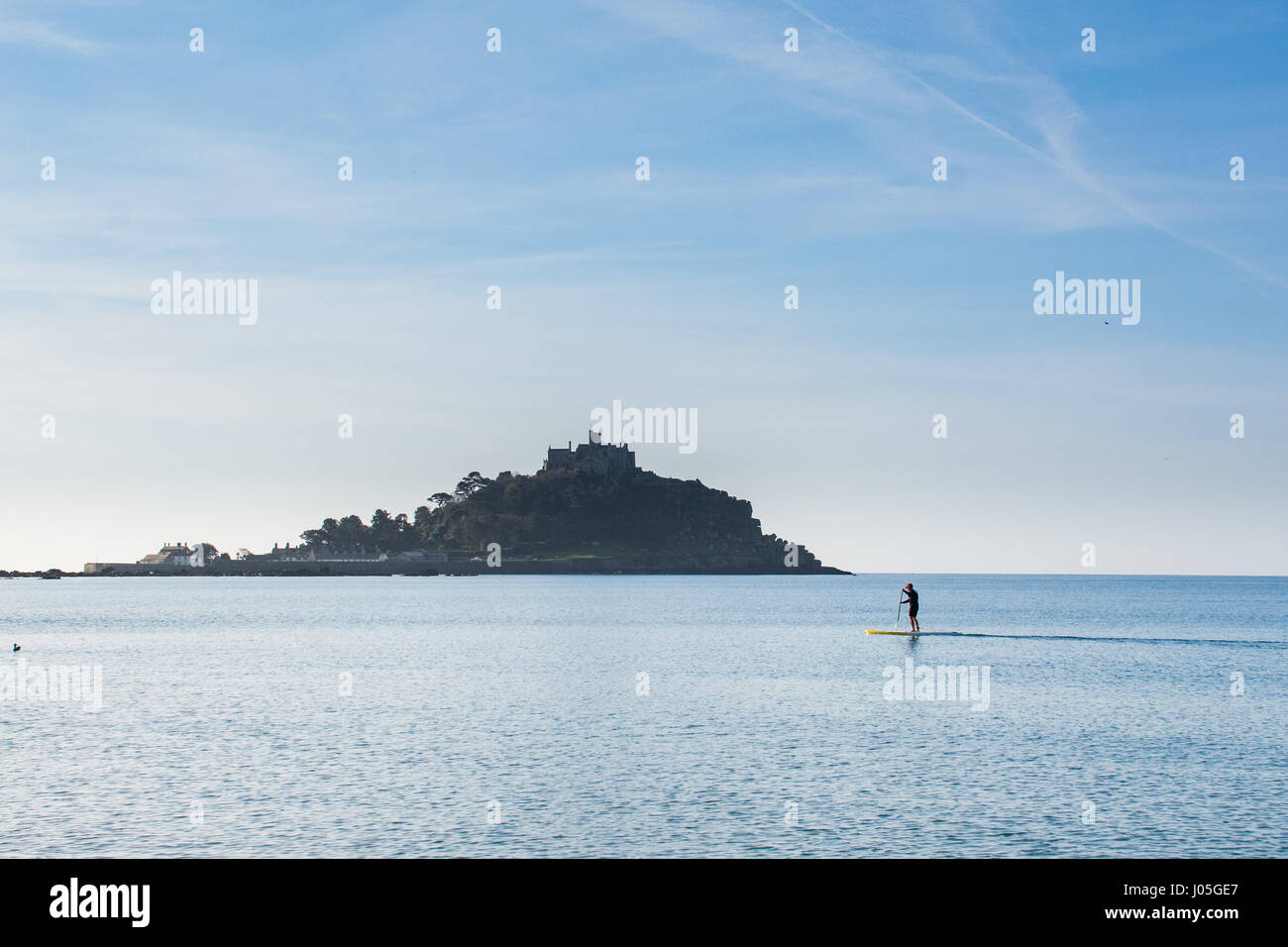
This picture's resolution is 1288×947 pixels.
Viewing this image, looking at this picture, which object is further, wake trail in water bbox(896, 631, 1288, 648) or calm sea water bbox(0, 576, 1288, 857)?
wake trail in water bbox(896, 631, 1288, 648)

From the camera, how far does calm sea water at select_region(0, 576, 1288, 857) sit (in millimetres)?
26500

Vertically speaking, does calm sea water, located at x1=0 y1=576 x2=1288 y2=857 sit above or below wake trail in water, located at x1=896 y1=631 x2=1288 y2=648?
above

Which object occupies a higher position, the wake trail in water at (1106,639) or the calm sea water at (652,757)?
the calm sea water at (652,757)

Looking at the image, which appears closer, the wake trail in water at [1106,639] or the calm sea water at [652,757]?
the calm sea water at [652,757]

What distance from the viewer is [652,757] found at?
37.3m

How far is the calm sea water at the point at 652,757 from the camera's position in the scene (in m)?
26.5

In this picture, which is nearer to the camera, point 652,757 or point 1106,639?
point 652,757

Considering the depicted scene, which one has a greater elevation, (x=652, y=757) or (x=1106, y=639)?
(x=652, y=757)

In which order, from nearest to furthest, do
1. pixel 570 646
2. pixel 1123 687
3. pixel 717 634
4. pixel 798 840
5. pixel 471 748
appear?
pixel 798 840
pixel 471 748
pixel 1123 687
pixel 570 646
pixel 717 634
